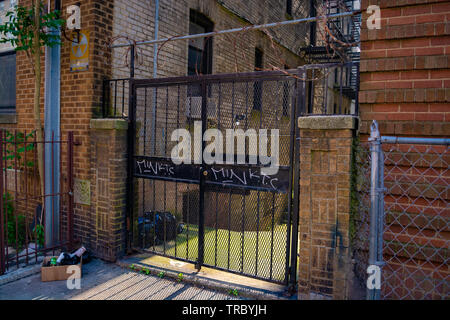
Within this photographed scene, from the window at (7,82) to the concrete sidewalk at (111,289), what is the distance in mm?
3762

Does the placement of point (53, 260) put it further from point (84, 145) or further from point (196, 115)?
point (196, 115)

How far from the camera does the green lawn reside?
14.2 ft

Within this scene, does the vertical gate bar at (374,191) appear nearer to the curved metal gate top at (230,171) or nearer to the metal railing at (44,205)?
the curved metal gate top at (230,171)

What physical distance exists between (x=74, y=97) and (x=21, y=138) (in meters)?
1.63

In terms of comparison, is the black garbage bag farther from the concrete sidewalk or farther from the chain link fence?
the chain link fence

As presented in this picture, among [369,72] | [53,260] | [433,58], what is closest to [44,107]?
[53,260]

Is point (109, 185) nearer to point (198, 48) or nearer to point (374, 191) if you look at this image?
point (374, 191)

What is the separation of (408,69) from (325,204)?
152cm

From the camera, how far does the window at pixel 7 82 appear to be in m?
6.59

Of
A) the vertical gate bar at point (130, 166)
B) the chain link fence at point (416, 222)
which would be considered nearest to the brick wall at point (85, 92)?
the vertical gate bar at point (130, 166)

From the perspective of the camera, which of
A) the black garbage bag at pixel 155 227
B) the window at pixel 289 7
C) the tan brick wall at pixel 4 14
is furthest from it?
the window at pixel 289 7

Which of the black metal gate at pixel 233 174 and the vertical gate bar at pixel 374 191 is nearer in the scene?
the vertical gate bar at pixel 374 191

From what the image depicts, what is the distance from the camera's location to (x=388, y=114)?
329 cm

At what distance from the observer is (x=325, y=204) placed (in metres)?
3.45
